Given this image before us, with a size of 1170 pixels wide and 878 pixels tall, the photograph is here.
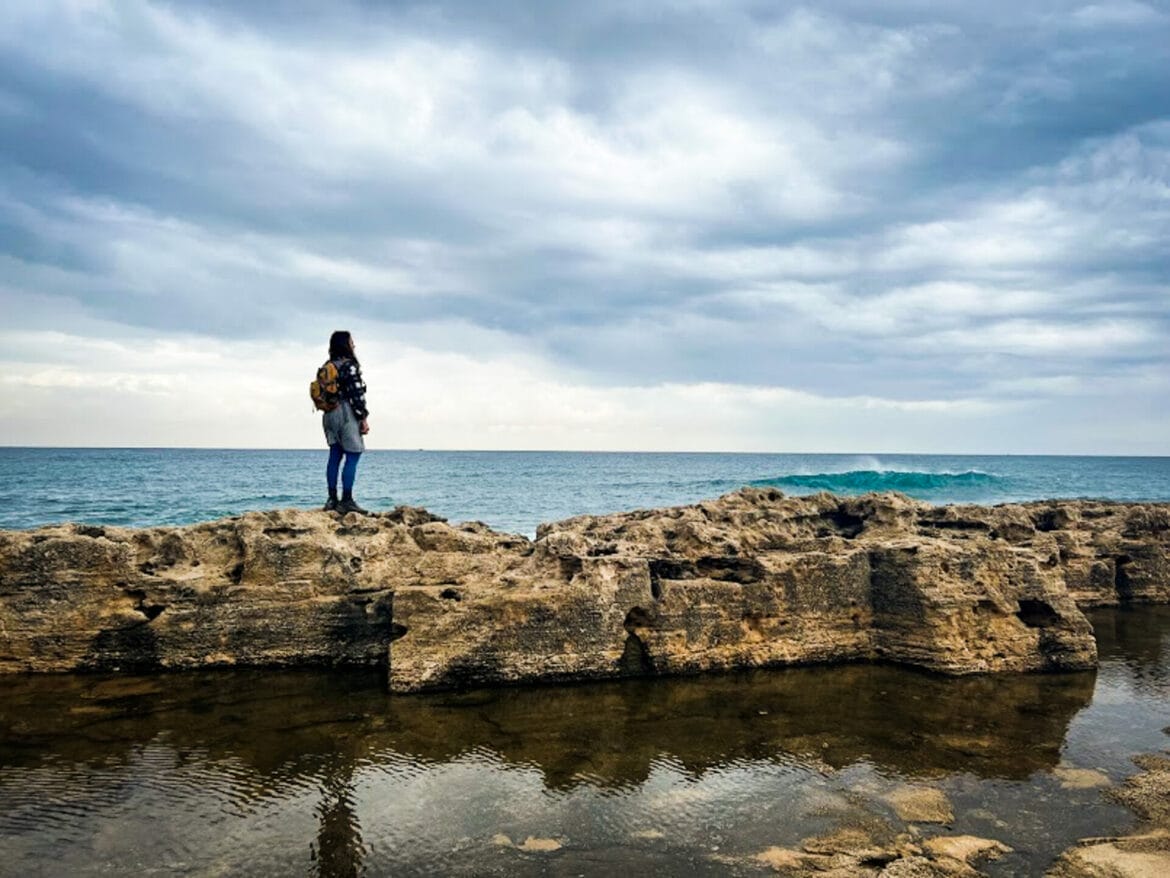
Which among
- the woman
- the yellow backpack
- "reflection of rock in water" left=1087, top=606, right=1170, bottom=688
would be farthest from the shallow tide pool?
the yellow backpack

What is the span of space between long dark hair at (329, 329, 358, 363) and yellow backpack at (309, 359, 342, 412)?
0.53ft

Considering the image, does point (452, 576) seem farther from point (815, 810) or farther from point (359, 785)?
point (815, 810)

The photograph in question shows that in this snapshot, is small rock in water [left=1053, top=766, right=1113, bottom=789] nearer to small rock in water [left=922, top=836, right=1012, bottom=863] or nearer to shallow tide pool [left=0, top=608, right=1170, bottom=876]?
shallow tide pool [left=0, top=608, right=1170, bottom=876]

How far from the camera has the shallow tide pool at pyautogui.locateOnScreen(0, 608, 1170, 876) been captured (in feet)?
14.3

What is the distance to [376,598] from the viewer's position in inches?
325

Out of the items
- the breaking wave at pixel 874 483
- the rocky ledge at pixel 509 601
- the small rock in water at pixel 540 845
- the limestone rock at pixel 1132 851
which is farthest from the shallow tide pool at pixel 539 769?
the breaking wave at pixel 874 483

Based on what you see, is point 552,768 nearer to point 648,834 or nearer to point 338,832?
point 648,834

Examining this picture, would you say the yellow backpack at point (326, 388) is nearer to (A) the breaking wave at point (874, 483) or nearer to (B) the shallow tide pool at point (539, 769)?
(B) the shallow tide pool at point (539, 769)

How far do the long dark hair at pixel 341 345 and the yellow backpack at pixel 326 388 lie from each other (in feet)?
0.53

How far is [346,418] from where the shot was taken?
10.3m

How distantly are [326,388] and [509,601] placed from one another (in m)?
4.45

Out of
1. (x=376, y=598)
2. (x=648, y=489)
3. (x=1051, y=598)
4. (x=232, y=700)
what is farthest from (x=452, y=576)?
(x=648, y=489)

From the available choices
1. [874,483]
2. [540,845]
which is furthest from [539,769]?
[874,483]

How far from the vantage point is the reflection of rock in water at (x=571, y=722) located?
5.79m
